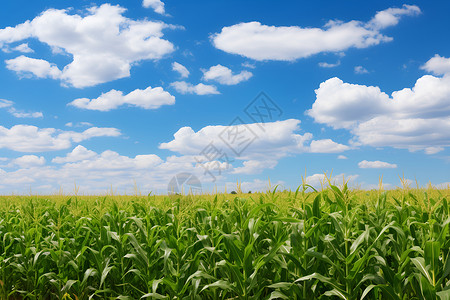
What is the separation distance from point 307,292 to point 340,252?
1.99ft

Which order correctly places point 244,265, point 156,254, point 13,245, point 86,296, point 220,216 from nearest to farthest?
point 244,265
point 156,254
point 86,296
point 220,216
point 13,245

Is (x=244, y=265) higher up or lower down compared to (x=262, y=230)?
lower down

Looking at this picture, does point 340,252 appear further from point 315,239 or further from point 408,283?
point 408,283

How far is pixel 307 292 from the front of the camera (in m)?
4.11

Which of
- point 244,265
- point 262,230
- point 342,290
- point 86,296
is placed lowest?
point 86,296

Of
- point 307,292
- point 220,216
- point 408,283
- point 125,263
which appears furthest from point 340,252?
point 125,263

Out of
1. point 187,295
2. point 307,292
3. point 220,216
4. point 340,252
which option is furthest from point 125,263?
point 340,252

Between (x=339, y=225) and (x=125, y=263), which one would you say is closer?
(x=339, y=225)

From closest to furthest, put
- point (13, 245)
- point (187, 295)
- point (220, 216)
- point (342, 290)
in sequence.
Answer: point (342, 290), point (187, 295), point (220, 216), point (13, 245)

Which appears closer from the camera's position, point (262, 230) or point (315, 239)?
point (315, 239)

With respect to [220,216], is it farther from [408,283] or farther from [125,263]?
[408,283]

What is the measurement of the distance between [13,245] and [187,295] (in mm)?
4298

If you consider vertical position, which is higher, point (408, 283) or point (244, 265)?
point (244, 265)

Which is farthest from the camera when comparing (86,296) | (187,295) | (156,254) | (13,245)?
(13,245)
